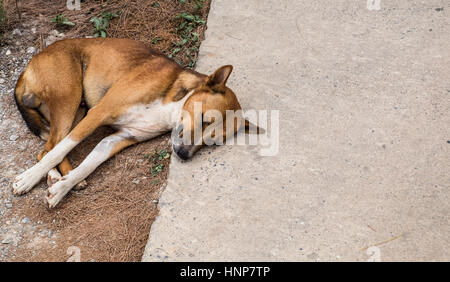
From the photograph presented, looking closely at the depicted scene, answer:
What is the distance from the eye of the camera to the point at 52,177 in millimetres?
4367

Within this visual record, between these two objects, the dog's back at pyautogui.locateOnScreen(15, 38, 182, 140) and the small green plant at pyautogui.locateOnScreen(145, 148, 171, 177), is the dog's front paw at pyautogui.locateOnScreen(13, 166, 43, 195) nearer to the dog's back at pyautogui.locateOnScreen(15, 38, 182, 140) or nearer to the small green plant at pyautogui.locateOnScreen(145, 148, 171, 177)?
the dog's back at pyautogui.locateOnScreen(15, 38, 182, 140)

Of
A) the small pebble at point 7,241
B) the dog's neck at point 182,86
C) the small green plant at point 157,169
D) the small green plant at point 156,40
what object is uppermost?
the dog's neck at point 182,86

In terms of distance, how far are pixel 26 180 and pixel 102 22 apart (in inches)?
93.6

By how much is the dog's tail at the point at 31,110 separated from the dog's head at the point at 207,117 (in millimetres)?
1289

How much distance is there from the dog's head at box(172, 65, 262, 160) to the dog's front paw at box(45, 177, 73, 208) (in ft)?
3.16

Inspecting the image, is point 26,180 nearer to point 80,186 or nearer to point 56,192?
point 56,192

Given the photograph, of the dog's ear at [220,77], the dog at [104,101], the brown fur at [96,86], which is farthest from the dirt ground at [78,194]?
the dog's ear at [220,77]

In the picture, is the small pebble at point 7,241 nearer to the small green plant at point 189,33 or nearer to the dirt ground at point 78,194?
the dirt ground at point 78,194

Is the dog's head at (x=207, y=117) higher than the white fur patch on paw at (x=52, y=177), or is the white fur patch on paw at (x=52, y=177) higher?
the dog's head at (x=207, y=117)

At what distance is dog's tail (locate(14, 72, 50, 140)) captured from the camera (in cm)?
467

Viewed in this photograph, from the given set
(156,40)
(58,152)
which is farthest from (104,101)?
(156,40)

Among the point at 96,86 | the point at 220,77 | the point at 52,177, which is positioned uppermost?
the point at 220,77

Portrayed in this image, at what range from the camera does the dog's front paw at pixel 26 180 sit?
4285 millimetres

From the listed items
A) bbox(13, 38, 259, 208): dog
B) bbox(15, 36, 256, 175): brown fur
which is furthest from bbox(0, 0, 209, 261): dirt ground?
bbox(15, 36, 256, 175): brown fur
